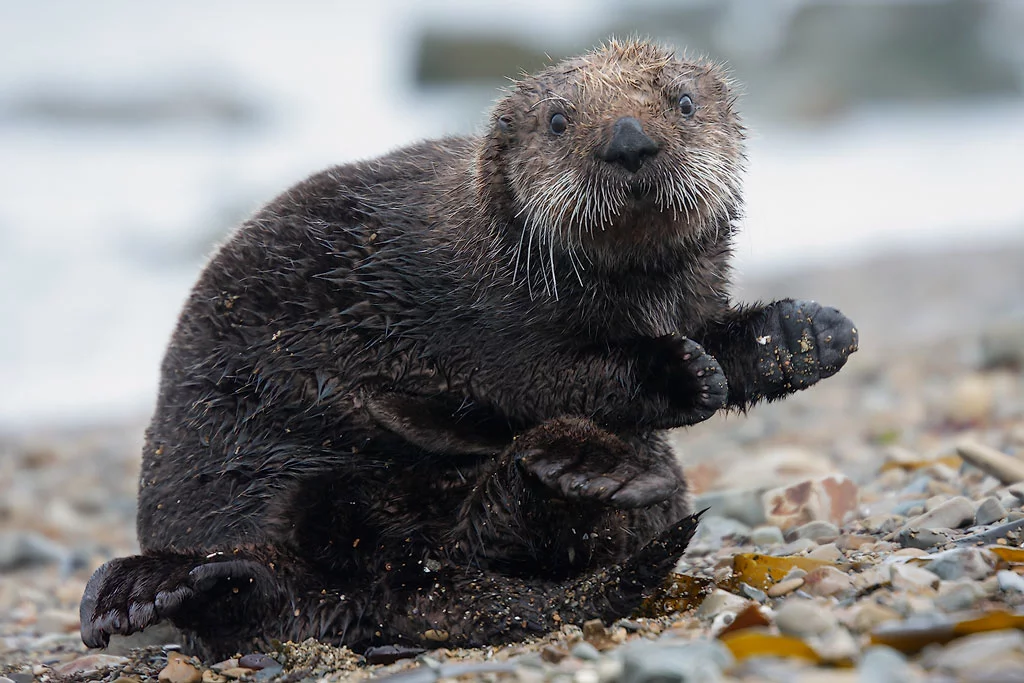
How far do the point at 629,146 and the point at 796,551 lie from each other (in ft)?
5.49

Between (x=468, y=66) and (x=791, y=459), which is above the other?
(x=468, y=66)

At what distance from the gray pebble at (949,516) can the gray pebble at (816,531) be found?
1.21 ft

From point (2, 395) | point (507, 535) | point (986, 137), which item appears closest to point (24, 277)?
point (2, 395)

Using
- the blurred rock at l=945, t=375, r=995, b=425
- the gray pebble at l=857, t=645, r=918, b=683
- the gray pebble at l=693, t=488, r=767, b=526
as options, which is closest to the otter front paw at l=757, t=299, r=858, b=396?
the gray pebble at l=693, t=488, r=767, b=526

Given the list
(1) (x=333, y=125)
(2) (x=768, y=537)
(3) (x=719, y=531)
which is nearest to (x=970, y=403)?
(3) (x=719, y=531)

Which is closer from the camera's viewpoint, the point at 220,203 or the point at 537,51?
the point at 220,203

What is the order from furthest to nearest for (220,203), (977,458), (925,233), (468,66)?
(468,66)
(220,203)
(925,233)
(977,458)

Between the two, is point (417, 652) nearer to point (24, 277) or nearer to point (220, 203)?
point (24, 277)

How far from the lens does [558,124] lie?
4152mm

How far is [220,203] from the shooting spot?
18781 millimetres

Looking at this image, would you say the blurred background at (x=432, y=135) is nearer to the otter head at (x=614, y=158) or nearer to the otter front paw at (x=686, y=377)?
the otter head at (x=614, y=158)

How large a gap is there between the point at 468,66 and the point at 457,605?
2302cm

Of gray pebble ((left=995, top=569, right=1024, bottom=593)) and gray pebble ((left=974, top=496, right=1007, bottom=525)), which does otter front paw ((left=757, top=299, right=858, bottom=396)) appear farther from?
gray pebble ((left=995, top=569, right=1024, bottom=593))

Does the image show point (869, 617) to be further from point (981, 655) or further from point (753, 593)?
point (753, 593)
